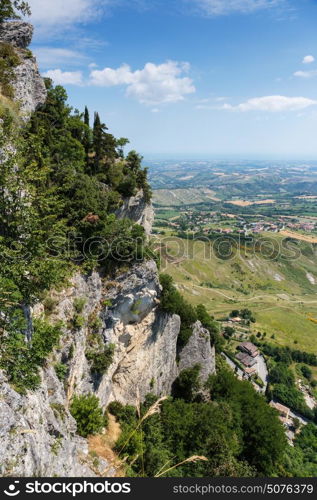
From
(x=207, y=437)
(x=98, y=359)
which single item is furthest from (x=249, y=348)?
(x=98, y=359)

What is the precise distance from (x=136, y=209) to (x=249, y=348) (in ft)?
325

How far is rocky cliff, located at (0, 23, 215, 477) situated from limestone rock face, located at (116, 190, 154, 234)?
Result: 16cm

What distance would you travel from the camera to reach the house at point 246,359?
111m

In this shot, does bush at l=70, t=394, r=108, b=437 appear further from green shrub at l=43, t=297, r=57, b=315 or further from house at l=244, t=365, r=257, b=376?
house at l=244, t=365, r=257, b=376

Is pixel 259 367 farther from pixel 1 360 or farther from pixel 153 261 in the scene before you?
pixel 1 360

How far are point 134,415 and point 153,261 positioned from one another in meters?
15.2

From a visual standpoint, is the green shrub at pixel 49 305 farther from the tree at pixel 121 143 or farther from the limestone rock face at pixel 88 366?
the tree at pixel 121 143

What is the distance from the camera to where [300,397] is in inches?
3777

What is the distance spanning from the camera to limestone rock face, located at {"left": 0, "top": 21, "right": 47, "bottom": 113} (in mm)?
30453

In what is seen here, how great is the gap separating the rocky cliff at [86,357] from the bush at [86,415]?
966 mm

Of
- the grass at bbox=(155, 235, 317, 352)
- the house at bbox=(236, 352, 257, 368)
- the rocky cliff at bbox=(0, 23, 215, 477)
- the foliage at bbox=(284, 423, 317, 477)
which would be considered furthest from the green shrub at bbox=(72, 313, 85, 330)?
the grass at bbox=(155, 235, 317, 352)

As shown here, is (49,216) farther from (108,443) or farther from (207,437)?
(207,437)

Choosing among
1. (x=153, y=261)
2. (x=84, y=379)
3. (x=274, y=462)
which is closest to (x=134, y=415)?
(x=84, y=379)

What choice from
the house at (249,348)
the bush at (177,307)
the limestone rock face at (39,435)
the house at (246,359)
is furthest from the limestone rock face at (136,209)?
the house at (249,348)
